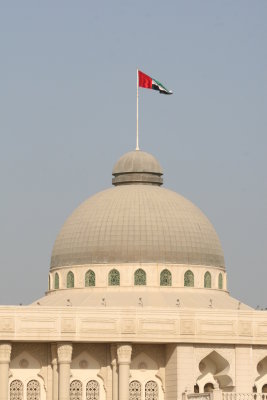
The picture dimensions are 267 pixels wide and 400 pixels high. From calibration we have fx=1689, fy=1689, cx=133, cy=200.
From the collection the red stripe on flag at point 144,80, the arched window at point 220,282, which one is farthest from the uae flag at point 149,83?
the arched window at point 220,282

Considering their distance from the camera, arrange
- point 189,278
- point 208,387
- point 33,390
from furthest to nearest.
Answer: point 189,278 < point 208,387 < point 33,390

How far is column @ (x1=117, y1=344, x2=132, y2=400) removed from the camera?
82875 mm

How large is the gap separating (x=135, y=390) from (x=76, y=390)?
2971 mm

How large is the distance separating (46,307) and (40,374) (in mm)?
3590

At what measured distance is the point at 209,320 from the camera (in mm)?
84250

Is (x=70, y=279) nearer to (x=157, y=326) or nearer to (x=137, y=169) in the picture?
(x=137, y=169)

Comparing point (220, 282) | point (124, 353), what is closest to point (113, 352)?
point (124, 353)

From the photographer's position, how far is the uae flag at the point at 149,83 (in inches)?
3679

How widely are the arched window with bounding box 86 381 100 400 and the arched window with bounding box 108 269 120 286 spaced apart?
23.1ft

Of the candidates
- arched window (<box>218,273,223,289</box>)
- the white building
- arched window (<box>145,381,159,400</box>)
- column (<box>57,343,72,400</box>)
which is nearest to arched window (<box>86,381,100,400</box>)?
the white building

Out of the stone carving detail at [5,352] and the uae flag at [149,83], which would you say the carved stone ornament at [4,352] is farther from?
the uae flag at [149,83]

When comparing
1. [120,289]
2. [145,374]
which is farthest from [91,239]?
[145,374]

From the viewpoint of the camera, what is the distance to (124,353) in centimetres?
8325

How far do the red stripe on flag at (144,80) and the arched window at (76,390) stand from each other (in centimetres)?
1846
